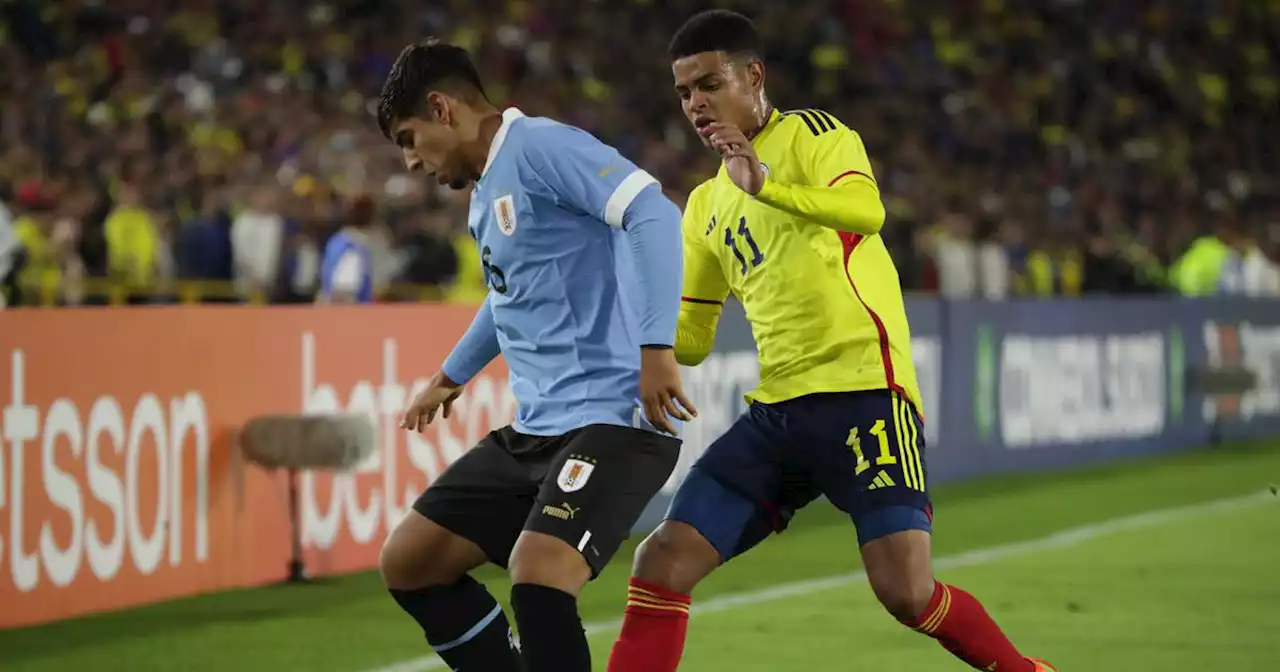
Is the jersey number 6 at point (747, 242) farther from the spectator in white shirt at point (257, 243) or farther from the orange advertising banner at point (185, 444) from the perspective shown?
the spectator in white shirt at point (257, 243)

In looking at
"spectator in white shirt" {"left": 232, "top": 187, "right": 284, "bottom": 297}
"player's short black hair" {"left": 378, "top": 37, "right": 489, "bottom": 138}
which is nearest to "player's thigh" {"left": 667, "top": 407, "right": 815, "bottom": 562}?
"player's short black hair" {"left": 378, "top": 37, "right": 489, "bottom": 138}

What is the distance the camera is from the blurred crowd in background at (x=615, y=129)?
48.4 feet

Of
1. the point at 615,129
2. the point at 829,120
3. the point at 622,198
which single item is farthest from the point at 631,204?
the point at 615,129

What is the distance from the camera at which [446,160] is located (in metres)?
5.07

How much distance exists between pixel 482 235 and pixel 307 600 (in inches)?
184

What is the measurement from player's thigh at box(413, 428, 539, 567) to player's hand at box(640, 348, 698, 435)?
45cm

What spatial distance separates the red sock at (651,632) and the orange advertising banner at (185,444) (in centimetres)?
389

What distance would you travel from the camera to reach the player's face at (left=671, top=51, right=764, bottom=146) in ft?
17.7

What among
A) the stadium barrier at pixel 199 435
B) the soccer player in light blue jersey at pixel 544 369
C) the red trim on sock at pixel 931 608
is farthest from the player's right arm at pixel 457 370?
the stadium barrier at pixel 199 435

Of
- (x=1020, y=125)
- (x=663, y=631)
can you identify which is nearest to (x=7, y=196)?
(x=663, y=631)

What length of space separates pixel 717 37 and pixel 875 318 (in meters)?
0.88

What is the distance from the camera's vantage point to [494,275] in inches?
205

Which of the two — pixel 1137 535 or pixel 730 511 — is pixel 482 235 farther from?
pixel 1137 535

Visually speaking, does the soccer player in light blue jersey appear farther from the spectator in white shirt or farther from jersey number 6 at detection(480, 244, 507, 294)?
the spectator in white shirt
